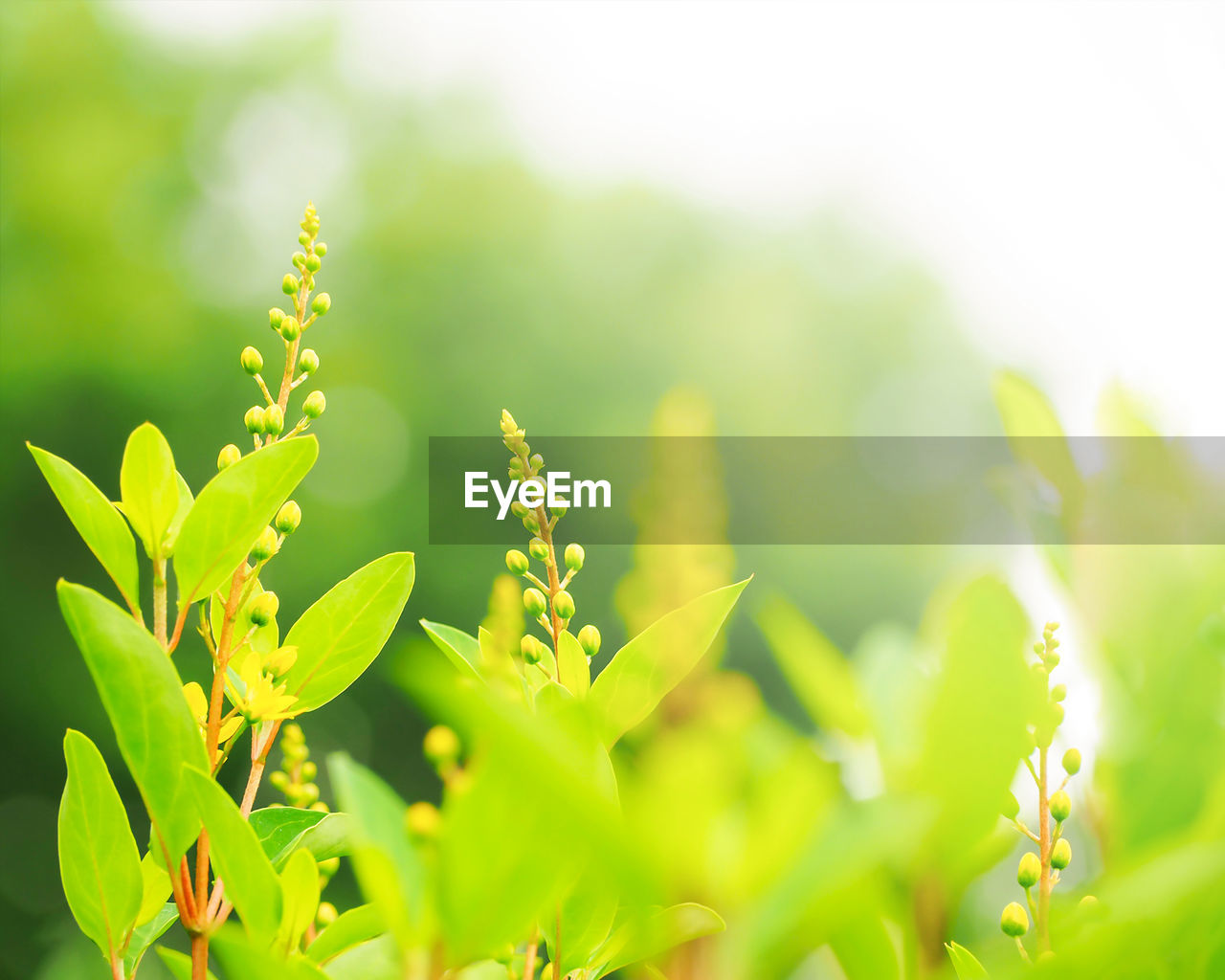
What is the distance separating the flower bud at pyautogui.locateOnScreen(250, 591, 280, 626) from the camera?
0.21 meters

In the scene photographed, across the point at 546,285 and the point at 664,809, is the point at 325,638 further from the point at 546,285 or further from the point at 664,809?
the point at 546,285

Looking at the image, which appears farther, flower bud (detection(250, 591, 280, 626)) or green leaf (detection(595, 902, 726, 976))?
flower bud (detection(250, 591, 280, 626))

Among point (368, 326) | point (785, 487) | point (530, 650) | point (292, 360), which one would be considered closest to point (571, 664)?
point (530, 650)

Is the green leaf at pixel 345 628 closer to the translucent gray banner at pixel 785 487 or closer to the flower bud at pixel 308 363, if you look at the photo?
the flower bud at pixel 308 363

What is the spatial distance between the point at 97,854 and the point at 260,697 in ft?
0.13

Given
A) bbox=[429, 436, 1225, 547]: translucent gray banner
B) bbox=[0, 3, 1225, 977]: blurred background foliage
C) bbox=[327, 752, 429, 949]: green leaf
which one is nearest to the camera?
bbox=[327, 752, 429, 949]: green leaf

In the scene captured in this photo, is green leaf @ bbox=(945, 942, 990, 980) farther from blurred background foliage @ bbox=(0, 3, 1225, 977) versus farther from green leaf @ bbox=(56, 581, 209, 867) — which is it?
blurred background foliage @ bbox=(0, 3, 1225, 977)

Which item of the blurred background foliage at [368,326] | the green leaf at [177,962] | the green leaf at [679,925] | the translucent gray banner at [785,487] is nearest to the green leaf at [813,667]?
the green leaf at [679,925]

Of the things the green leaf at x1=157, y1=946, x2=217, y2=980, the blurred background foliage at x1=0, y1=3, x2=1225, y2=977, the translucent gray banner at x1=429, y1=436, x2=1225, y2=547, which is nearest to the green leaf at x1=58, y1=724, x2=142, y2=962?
the green leaf at x1=157, y1=946, x2=217, y2=980

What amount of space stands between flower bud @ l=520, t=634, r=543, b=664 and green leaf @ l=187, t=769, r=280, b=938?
76 mm

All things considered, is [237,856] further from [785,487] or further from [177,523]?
[785,487]

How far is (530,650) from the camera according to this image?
0.21 m

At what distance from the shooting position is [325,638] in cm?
20

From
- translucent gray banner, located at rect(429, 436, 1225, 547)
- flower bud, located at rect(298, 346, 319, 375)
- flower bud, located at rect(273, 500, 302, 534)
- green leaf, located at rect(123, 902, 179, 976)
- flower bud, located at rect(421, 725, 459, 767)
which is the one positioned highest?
translucent gray banner, located at rect(429, 436, 1225, 547)
